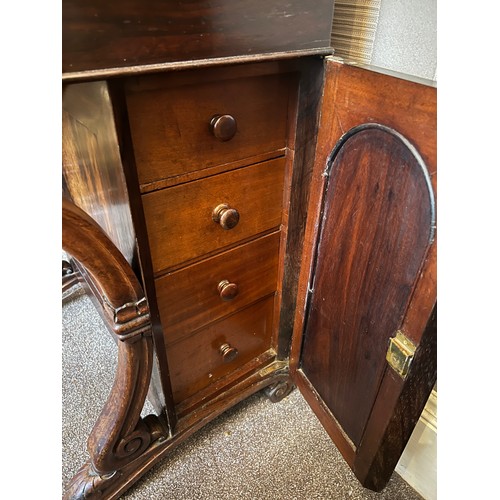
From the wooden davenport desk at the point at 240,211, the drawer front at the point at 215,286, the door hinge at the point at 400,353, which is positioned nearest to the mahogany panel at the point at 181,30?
the wooden davenport desk at the point at 240,211

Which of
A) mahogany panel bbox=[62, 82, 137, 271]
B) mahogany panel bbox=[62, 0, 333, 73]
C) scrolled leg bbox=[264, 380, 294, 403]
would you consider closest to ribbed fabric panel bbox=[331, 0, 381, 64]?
mahogany panel bbox=[62, 0, 333, 73]

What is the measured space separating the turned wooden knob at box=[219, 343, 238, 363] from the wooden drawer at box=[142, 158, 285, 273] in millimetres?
297

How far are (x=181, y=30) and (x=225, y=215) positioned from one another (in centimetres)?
30

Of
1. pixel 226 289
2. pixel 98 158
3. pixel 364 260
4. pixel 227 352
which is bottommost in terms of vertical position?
pixel 227 352

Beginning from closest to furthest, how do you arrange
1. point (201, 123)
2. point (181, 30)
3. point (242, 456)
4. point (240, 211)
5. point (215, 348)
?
point (181, 30), point (201, 123), point (240, 211), point (215, 348), point (242, 456)

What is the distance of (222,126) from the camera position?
588 millimetres

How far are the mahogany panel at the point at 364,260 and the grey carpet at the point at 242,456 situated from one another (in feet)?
0.68

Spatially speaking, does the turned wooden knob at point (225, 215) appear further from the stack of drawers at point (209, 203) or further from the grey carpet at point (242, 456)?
the grey carpet at point (242, 456)

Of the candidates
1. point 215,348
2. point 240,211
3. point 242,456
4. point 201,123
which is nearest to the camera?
point 201,123

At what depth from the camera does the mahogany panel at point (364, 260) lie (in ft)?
1.76

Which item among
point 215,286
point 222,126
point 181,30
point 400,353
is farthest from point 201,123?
point 400,353

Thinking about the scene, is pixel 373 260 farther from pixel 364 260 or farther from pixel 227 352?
pixel 227 352

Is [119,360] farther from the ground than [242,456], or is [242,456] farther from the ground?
[119,360]

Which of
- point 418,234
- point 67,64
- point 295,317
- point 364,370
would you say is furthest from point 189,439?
point 67,64
